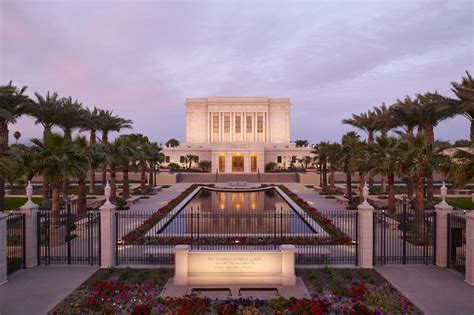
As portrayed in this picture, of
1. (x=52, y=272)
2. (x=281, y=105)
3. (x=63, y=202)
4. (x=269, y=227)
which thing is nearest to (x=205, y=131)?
(x=281, y=105)

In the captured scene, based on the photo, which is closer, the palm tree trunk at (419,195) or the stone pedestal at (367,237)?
the stone pedestal at (367,237)

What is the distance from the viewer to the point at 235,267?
1044cm

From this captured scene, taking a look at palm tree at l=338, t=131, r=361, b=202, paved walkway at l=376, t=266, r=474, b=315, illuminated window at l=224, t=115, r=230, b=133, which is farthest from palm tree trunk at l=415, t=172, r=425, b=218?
illuminated window at l=224, t=115, r=230, b=133

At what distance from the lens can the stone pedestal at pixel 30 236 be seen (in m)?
12.0

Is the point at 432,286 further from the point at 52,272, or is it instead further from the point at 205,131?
the point at 205,131

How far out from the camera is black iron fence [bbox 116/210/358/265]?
12.9m

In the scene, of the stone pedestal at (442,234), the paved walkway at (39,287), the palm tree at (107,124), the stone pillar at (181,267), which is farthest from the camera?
the palm tree at (107,124)

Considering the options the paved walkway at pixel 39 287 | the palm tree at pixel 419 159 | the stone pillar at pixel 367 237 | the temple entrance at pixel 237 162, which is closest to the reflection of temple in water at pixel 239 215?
the stone pillar at pixel 367 237

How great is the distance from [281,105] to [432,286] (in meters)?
A: 64.2

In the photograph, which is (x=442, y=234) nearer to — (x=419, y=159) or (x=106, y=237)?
(x=419, y=159)

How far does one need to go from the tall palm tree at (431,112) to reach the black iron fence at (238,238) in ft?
34.1

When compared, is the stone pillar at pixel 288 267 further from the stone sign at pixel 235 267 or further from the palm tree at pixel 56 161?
the palm tree at pixel 56 161

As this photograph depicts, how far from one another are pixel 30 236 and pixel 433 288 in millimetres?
13029

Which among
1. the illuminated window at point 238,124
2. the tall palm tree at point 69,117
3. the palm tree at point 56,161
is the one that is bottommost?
the palm tree at point 56,161
